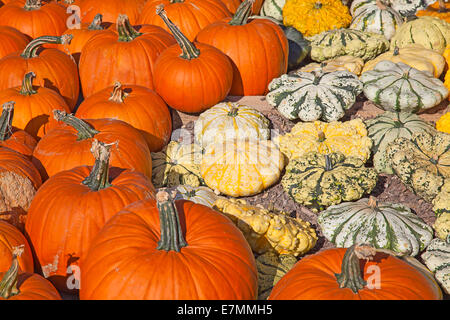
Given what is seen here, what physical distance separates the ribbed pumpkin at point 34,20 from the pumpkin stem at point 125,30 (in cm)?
157

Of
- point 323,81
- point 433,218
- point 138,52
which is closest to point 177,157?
point 138,52

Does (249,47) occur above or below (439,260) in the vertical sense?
above

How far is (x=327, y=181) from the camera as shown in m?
4.06

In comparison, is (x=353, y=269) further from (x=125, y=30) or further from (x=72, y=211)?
(x=125, y=30)

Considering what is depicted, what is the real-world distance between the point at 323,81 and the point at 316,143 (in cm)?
79

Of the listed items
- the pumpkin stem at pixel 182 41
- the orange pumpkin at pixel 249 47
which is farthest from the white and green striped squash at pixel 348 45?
the pumpkin stem at pixel 182 41

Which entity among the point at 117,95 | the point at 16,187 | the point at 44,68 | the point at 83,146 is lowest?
the point at 16,187

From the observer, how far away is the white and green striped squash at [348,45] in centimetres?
593

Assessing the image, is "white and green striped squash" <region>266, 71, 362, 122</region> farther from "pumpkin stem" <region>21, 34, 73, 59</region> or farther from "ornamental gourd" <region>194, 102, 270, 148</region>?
"pumpkin stem" <region>21, 34, 73, 59</region>

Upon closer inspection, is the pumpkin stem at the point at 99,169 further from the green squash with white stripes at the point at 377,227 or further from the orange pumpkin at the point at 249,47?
the orange pumpkin at the point at 249,47

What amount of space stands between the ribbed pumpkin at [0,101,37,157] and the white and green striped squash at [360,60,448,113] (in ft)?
10.4

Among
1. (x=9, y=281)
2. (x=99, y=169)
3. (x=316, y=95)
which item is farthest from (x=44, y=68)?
(x=9, y=281)

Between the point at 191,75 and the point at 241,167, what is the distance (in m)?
1.16

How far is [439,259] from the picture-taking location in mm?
3488
